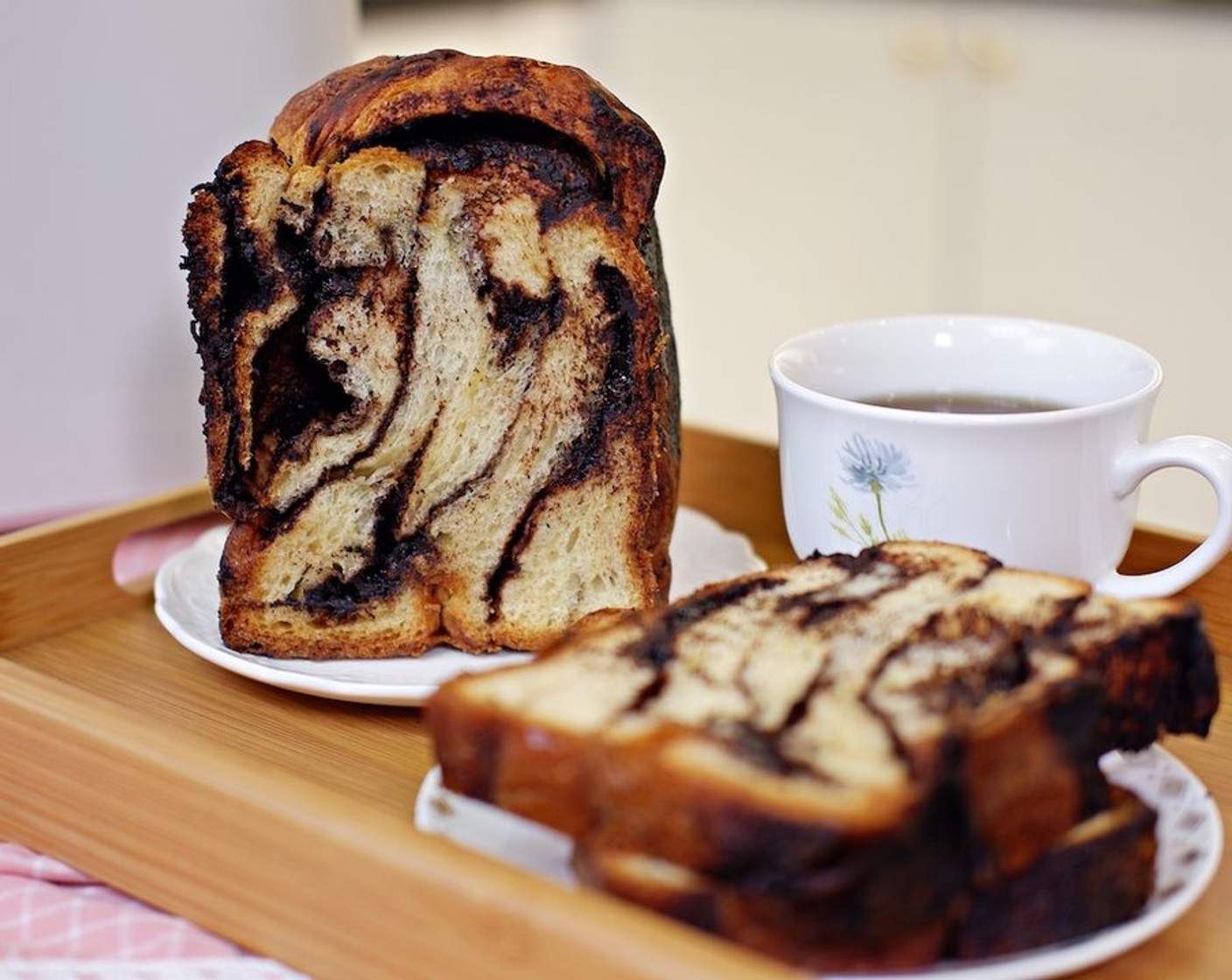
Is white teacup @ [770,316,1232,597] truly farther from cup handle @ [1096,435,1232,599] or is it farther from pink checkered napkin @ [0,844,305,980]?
pink checkered napkin @ [0,844,305,980]

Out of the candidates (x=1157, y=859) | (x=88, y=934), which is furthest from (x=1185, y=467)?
(x=88, y=934)

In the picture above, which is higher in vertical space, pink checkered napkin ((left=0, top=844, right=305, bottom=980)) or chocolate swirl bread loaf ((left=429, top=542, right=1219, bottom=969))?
chocolate swirl bread loaf ((left=429, top=542, right=1219, bottom=969))

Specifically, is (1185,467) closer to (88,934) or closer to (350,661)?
(350,661)

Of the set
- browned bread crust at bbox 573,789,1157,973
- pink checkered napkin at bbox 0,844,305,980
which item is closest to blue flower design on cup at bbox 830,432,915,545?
browned bread crust at bbox 573,789,1157,973

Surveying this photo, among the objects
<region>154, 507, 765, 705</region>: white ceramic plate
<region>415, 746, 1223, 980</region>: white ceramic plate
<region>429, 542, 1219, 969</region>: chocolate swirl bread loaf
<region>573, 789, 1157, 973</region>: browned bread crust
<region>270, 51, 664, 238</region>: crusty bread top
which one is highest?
<region>270, 51, 664, 238</region>: crusty bread top

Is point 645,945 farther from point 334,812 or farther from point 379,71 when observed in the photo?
point 379,71

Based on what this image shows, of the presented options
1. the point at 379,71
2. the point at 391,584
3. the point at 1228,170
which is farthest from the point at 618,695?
the point at 1228,170
